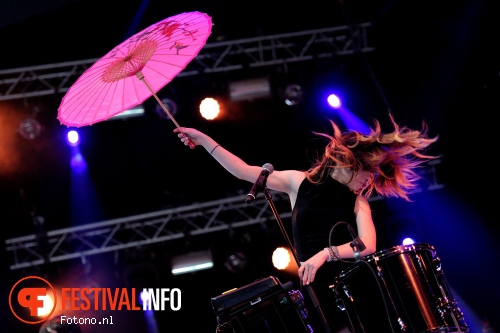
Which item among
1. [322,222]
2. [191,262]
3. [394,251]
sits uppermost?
[191,262]

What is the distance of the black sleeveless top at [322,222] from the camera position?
3.04 meters

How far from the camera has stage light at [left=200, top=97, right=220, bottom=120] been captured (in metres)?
7.83

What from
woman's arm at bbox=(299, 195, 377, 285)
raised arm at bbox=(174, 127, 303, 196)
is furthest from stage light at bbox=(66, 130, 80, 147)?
woman's arm at bbox=(299, 195, 377, 285)

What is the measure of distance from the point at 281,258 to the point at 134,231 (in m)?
2.11

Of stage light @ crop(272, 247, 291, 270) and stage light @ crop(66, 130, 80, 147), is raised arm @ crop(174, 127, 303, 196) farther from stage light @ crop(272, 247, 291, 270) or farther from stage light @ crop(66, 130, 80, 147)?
stage light @ crop(66, 130, 80, 147)

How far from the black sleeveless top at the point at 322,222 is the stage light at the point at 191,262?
4.70m

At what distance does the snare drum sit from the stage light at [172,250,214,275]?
16.3ft

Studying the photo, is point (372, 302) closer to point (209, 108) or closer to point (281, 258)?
point (281, 258)

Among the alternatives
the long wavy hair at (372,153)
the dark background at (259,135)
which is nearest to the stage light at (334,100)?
the dark background at (259,135)

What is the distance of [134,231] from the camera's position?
813 cm

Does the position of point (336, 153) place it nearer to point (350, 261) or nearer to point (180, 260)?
point (350, 261)

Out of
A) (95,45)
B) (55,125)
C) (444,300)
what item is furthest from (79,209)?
(444,300)

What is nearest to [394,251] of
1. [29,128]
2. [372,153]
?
[372,153]

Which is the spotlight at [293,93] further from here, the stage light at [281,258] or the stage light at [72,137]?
the stage light at [72,137]
